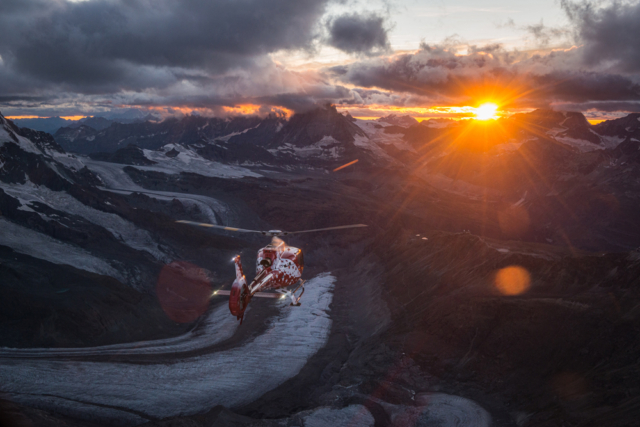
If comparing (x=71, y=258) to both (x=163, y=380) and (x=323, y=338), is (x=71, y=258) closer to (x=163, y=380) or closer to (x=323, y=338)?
(x=163, y=380)

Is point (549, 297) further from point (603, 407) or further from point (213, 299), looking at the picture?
point (213, 299)

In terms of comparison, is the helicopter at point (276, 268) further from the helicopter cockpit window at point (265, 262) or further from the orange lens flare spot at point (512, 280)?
the orange lens flare spot at point (512, 280)

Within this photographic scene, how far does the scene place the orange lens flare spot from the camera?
57.9 m

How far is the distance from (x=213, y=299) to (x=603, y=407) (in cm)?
6915

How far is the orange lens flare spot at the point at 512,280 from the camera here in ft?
190

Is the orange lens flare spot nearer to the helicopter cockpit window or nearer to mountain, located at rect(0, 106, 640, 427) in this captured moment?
mountain, located at rect(0, 106, 640, 427)

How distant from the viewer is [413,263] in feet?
286

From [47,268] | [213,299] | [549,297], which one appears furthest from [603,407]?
[47,268]

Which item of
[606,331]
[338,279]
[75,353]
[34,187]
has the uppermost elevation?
[34,187]

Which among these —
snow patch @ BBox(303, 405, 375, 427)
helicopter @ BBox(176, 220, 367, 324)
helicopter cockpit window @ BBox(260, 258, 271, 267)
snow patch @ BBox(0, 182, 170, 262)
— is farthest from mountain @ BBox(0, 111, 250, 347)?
snow patch @ BBox(303, 405, 375, 427)

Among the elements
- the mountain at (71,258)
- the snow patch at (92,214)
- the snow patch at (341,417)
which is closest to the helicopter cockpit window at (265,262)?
the snow patch at (341,417)

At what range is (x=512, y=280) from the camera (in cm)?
6059

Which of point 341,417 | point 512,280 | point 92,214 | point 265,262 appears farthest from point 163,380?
point 92,214

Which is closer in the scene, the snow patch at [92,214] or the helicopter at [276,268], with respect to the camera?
the helicopter at [276,268]
